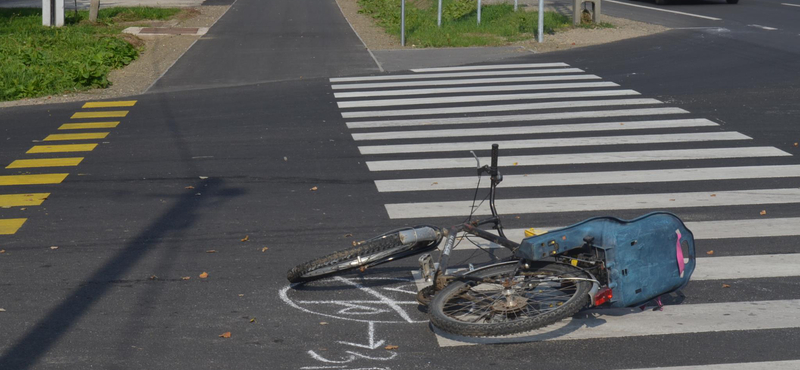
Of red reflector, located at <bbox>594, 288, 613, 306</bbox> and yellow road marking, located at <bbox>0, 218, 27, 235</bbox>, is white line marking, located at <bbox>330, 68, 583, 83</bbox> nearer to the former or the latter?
yellow road marking, located at <bbox>0, 218, 27, 235</bbox>

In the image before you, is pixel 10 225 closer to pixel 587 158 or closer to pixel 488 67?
pixel 587 158

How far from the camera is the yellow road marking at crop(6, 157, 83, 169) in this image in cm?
1126

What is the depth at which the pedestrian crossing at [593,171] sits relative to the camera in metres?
6.29

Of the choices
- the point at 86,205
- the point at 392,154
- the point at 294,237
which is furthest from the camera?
the point at 392,154

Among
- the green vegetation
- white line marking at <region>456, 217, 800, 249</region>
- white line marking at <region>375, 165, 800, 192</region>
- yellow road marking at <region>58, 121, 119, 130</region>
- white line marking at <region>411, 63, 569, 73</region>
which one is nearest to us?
white line marking at <region>456, 217, 800, 249</region>

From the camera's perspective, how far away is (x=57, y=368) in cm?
536

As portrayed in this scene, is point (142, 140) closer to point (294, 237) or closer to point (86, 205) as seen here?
point (86, 205)

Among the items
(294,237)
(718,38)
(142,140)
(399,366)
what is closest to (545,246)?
(399,366)

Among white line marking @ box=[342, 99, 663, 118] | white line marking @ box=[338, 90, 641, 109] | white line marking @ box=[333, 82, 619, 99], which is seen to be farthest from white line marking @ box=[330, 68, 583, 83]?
white line marking @ box=[342, 99, 663, 118]

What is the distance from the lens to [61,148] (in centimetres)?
1224

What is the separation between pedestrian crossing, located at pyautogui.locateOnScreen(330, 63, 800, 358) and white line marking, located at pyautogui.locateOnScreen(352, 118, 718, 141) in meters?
0.03

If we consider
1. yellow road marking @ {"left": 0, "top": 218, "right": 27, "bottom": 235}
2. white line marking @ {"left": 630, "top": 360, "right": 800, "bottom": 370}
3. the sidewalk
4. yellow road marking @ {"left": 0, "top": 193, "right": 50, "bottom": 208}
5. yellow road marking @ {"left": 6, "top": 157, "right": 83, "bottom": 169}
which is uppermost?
the sidewalk

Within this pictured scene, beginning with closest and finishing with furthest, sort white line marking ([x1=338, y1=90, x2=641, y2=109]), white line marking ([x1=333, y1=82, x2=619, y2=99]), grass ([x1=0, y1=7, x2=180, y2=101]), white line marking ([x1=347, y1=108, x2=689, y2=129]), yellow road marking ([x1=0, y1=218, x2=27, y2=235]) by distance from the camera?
yellow road marking ([x1=0, y1=218, x2=27, y2=235]) < white line marking ([x1=347, y1=108, x2=689, y2=129]) < white line marking ([x1=338, y1=90, x2=641, y2=109]) < white line marking ([x1=333, y1=82, x2=619, y2=99]) < grass ([x1=0, y1=7, x2=180, y2=101])

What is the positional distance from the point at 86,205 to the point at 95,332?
12.2 ft
